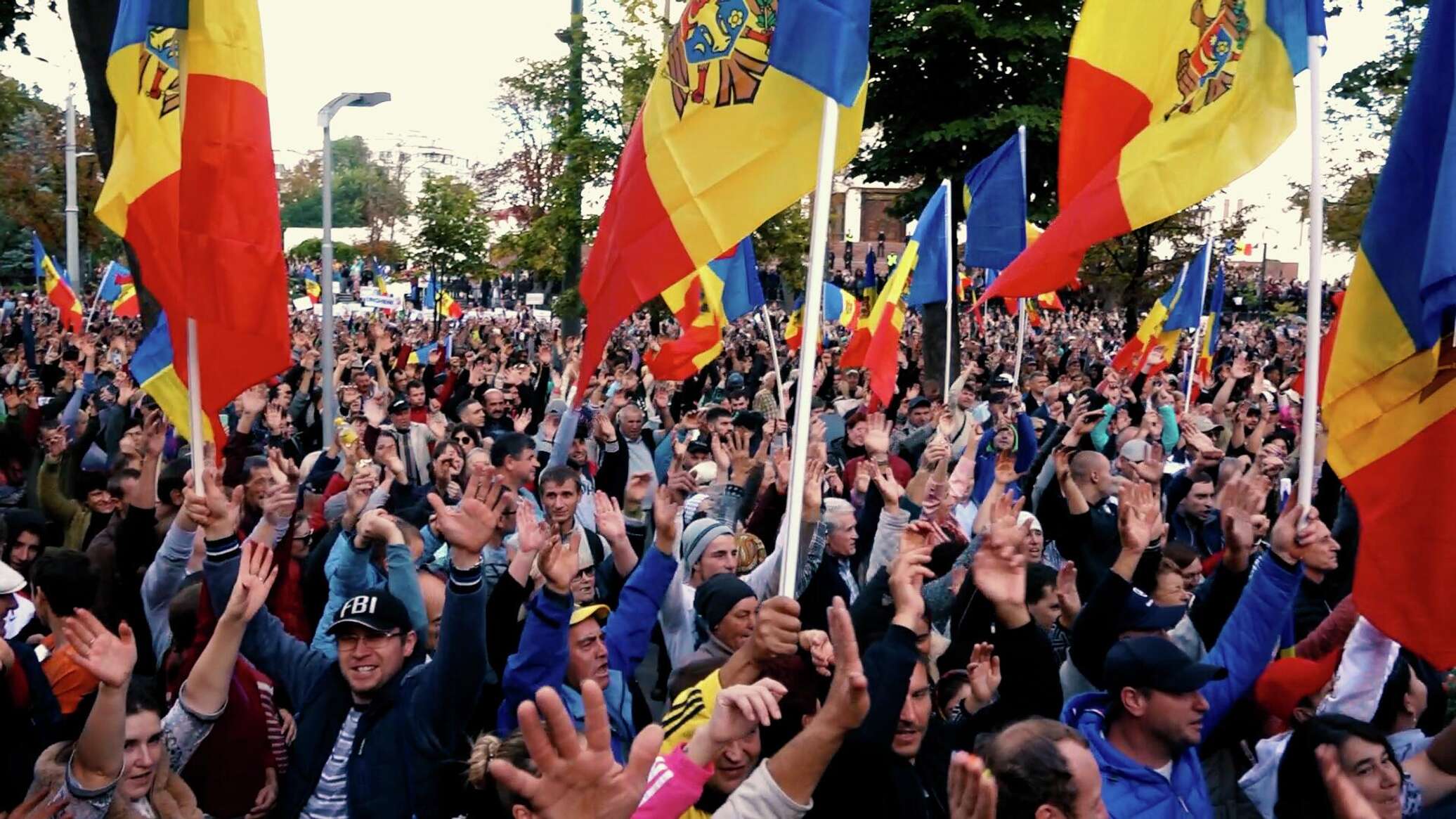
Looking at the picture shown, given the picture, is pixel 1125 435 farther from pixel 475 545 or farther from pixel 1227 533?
pixel 475 545

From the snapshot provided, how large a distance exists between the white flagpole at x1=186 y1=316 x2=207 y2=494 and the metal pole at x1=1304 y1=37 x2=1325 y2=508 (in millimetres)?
3759

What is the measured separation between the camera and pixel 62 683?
4789 millimetres

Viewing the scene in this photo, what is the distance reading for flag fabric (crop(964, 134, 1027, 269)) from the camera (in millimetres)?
11570

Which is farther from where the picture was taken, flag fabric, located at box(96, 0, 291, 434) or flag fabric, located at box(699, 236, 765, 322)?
flag fabric, located at box(699, 236, 765, 322)

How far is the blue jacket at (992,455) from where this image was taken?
9.52 meters

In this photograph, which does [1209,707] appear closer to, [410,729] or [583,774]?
[410,729]

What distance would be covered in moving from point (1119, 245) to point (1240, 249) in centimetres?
1657

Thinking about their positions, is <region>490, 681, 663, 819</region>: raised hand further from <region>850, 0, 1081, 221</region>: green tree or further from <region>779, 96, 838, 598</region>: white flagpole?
<region>850, 0, 1081, 221</region>: green tree

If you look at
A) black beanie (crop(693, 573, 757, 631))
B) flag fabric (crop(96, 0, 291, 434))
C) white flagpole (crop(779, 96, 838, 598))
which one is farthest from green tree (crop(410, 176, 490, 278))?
white flagpole (crop(779, 96, 838, 598))

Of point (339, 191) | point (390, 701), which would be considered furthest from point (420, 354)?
point (339, 191)

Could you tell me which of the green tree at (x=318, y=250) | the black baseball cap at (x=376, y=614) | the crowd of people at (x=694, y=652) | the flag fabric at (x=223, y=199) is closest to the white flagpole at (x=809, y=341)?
the crowd of people at (x=694, y=652)

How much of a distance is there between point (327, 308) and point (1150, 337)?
9014 millimetres

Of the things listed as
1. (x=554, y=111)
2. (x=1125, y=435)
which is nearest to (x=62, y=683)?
(x=1125, y=435)

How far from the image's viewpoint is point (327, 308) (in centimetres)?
1498
